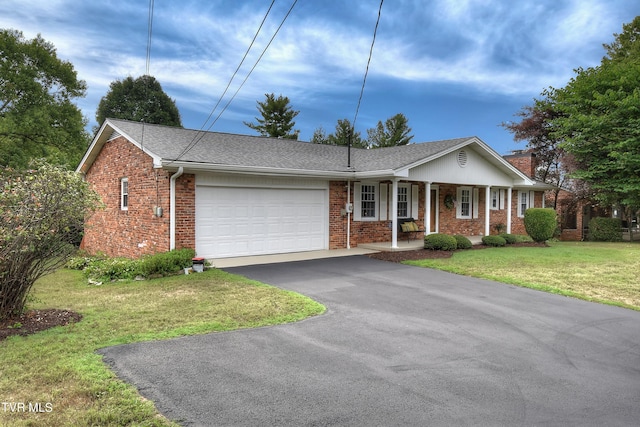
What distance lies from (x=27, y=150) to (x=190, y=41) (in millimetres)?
16525

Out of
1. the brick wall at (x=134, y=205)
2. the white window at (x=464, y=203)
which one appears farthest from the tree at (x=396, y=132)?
the brick wall at (x=134, y=205)

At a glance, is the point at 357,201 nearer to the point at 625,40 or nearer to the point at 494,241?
the point at 494,241

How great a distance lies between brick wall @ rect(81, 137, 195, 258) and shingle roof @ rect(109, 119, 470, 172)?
605mm

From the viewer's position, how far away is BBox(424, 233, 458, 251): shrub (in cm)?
1384

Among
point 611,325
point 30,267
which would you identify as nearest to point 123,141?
point 30,267

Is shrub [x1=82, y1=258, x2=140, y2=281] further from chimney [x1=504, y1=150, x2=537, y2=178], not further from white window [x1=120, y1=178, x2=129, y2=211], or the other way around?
chimney [x1=504, y1=150, x2=537, y2=178]

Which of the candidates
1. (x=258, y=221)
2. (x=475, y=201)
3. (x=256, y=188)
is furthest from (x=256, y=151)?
(x=475, y=201)

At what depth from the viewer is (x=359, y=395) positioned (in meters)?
3.51

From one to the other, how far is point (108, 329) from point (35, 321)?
46.0 inches

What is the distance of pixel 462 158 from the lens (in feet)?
52.2

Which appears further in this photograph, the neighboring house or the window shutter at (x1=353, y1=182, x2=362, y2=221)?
the window shutter at (x1=353, y1=182, x2=362, y2=221)

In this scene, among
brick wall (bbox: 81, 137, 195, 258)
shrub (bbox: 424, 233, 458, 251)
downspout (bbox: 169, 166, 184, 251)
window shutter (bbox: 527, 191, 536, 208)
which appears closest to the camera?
downspout (bbox: 169, 166, 184, 251)

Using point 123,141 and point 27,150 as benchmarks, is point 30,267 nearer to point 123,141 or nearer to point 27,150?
point 123,141

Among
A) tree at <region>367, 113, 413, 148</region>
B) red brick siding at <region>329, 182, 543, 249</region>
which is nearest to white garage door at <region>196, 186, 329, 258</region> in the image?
red brick siding at <region>329, 182, 543, 249</region>
